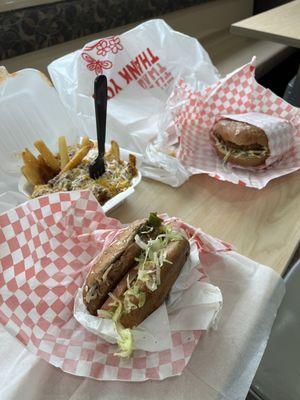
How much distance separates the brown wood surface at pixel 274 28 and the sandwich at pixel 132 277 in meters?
1.39

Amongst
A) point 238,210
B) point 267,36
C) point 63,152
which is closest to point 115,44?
point 63,152

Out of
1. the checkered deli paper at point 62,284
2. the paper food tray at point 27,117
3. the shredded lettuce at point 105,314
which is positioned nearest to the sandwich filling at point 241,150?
the paper food tray at point 27,117

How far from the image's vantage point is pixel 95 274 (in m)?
0.58

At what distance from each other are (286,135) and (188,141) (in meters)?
0.26

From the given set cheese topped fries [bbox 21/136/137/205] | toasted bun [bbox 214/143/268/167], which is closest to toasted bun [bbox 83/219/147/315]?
cheese topped fries [bbox 21/136/137/205]

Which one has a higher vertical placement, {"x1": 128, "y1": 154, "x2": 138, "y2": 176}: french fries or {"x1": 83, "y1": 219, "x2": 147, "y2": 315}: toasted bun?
{"x1": 83, "y1": 219, "x2": 147, "y2": 315}: toasted bun

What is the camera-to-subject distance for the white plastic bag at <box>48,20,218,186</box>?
1.10 meters

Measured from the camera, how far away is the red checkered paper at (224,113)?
38.3 inches

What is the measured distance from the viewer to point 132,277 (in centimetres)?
57

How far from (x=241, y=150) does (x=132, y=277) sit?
1.77ft

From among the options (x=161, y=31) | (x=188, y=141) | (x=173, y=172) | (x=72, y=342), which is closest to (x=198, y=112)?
(x=188, y=141)

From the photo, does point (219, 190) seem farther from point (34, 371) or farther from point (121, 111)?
point (34, 371)

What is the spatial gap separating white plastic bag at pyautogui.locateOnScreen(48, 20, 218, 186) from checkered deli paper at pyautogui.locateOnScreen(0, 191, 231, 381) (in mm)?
326

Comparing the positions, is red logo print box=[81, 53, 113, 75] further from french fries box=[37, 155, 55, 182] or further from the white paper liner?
the white paper liner
